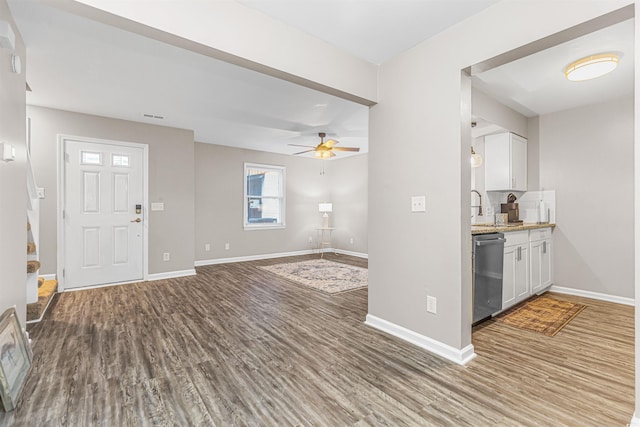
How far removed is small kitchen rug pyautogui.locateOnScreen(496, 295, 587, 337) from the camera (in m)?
2.81

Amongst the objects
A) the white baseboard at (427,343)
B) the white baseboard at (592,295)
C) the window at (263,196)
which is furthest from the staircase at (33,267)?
the white baseboard at (592,295)

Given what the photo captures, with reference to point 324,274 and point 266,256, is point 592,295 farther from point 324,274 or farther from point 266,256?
point 266,256

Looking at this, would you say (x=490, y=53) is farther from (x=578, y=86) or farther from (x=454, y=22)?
(x=578, y=86)

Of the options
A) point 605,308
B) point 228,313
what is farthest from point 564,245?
point 228,313

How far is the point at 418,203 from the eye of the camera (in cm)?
244

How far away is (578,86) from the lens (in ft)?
10.6

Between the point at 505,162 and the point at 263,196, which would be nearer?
the point at 505,162

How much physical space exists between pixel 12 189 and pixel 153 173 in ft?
9.13

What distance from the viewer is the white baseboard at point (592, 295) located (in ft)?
11.5

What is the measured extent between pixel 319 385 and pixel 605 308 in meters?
3.63

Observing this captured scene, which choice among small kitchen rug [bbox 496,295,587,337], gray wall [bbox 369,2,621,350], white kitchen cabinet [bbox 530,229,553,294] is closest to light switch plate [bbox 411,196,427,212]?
gray wall [bbox 369,2,621,350]

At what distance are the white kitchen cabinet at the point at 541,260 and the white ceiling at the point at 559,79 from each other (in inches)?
65.2

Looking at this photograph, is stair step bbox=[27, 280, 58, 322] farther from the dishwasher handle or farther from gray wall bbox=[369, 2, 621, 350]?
the dishwasher handle

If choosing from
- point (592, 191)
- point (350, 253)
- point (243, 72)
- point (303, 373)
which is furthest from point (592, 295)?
point (243, 72)
